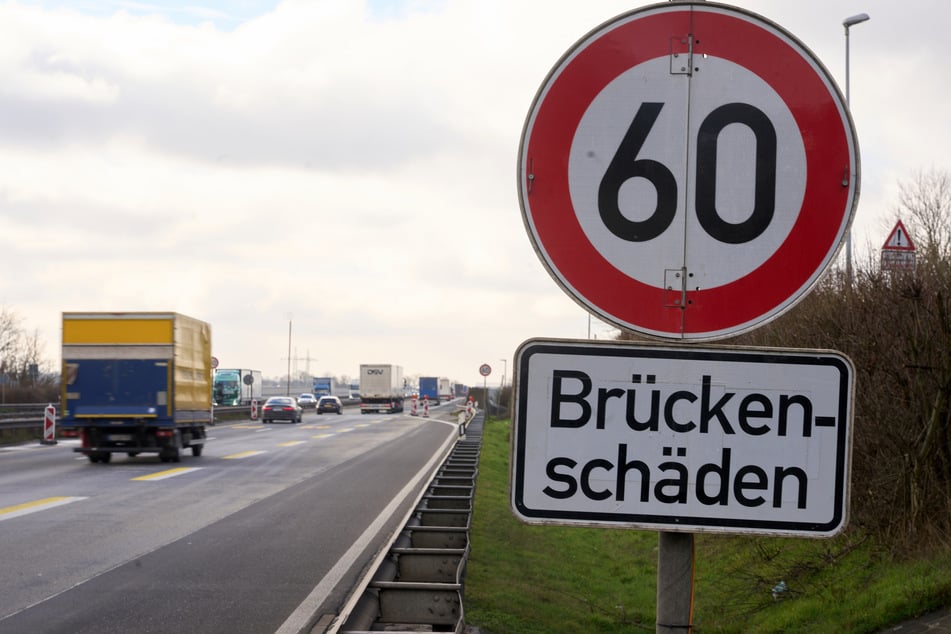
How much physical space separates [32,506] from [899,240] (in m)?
12.8

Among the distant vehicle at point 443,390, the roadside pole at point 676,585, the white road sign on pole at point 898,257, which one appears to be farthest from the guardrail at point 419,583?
the distant vehicle at point 443,390

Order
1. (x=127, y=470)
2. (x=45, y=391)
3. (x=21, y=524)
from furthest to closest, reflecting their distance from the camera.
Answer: (x=45, y=391) → (x=127, y=470) → (x=21, y=524)

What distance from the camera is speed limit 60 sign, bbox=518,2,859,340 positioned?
254 centimetres

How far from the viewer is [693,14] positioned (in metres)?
2.59

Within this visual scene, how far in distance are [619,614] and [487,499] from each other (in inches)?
339

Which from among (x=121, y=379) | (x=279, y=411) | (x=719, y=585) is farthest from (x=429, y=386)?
(x=719, y=585)

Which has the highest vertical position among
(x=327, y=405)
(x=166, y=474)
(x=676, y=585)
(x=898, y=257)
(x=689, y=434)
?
(x=898, y=257)

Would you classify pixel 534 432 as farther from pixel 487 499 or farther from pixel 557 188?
pixel 487 499

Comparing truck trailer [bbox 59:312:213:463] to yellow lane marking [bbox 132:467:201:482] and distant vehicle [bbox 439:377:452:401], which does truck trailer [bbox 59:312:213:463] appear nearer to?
yellow lane marking [bbox 132:467:201:482]

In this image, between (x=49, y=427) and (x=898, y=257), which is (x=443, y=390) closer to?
(x=49, y=427)

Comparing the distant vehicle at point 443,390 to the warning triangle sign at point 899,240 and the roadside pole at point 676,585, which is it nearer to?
the warning triangle sign at point 899,240

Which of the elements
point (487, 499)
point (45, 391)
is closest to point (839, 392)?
point (487, 499)

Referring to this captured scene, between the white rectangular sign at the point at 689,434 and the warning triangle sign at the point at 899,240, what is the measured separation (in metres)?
9.90

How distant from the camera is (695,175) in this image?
2.54 meters
